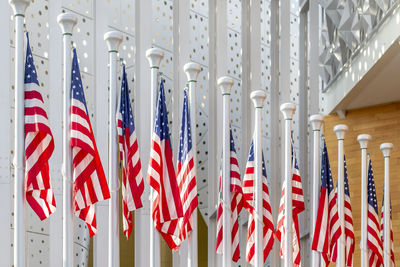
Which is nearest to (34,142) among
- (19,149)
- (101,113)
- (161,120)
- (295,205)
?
(19,149)

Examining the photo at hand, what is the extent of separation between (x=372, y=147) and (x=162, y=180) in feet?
24.6

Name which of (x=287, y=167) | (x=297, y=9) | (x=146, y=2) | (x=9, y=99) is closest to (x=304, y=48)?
(x=297, y=9)

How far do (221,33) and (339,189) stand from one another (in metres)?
3.78

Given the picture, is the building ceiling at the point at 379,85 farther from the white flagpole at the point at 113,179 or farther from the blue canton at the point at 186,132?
the white flagpole at the point at 113,179

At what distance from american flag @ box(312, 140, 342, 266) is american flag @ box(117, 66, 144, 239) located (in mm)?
3149

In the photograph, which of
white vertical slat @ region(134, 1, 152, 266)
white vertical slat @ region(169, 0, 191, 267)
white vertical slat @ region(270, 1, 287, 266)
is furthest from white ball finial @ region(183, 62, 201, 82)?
white vertical slat @ region(270, 1, 287, 266)

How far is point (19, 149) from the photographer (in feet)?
27.3

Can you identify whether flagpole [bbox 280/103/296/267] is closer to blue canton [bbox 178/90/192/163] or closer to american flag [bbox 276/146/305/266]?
american flag [bbox 276/146/305/266]

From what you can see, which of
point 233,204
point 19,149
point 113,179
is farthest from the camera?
point 233,204

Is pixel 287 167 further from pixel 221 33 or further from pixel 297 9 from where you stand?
pixel 297 9

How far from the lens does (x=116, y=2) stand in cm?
Answer: 1299

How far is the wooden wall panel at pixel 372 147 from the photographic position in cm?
1590

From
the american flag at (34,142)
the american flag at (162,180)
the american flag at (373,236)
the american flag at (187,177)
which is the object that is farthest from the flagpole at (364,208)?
the american flag at (34,142)

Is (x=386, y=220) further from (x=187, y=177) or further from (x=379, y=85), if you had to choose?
(x=187, y=177)
